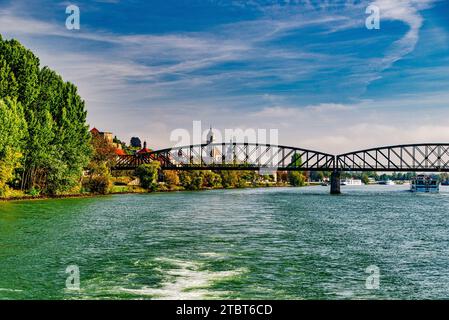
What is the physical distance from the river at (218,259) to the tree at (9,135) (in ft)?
69.3

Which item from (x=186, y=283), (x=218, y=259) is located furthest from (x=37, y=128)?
(x=186, y=283)

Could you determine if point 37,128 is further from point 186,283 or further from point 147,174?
point 186,283

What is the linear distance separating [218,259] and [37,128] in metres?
63.3

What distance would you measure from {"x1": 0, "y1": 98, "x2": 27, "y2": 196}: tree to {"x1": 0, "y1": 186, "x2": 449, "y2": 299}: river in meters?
21.1

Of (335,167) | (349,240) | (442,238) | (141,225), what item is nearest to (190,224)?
(141,225)

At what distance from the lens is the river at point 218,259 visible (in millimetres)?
24703

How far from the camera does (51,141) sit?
9525 centimetres

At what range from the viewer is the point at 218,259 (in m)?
33.2

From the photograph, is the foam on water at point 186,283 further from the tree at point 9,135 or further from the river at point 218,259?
the tree at point 9,135

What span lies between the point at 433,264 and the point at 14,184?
269 ft

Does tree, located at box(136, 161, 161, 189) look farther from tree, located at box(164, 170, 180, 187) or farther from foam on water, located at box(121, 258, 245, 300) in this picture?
foam on water, located at box(121, 258, 245, 300)

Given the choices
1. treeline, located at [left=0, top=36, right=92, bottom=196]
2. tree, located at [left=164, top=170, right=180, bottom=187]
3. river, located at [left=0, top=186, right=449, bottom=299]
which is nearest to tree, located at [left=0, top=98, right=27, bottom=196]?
treeline, located at [left=0, top=36, right=92, bottom=196]

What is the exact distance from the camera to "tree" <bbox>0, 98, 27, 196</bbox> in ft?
244
